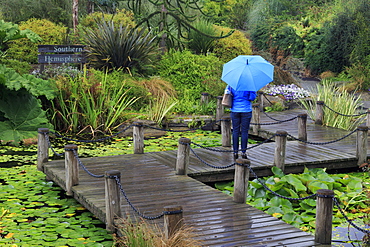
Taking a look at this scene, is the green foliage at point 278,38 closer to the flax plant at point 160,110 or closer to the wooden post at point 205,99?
the wooden post at point 205,99

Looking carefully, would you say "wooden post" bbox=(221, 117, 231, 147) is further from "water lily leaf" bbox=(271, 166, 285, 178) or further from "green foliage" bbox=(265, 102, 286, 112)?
"green foliage" bbox=(265, 102, 286, 112)

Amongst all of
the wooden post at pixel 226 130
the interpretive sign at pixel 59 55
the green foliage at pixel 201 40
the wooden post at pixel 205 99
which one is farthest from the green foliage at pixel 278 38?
the wooden post at pixel 226 130

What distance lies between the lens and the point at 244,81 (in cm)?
826

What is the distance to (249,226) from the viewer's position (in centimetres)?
602

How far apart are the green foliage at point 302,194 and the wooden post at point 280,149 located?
0.74ft

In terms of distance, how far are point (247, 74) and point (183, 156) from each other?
163cm

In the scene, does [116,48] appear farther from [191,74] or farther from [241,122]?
[241,122]

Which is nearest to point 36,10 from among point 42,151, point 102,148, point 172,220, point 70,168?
point 102,148

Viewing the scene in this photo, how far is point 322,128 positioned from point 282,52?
15816 mm

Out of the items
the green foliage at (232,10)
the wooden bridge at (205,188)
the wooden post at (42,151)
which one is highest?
the green foliage at (232,10)

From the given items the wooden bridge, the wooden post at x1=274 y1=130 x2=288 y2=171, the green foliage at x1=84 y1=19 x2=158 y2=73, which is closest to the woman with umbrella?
the wooden post at x1=274 y1=130 x2=288 y2=171

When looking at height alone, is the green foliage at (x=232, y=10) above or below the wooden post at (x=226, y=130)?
above

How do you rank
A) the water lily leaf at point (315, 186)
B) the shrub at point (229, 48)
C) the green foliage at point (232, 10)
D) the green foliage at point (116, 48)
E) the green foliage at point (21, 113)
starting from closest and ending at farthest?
the water lily leaf at point (315, 186), the green foliage at point (21, 113), the green foliage at point (116, 48), the shrub at point (229, 48), the green foliage at point (232, 10)

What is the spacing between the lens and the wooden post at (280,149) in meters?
8.77
